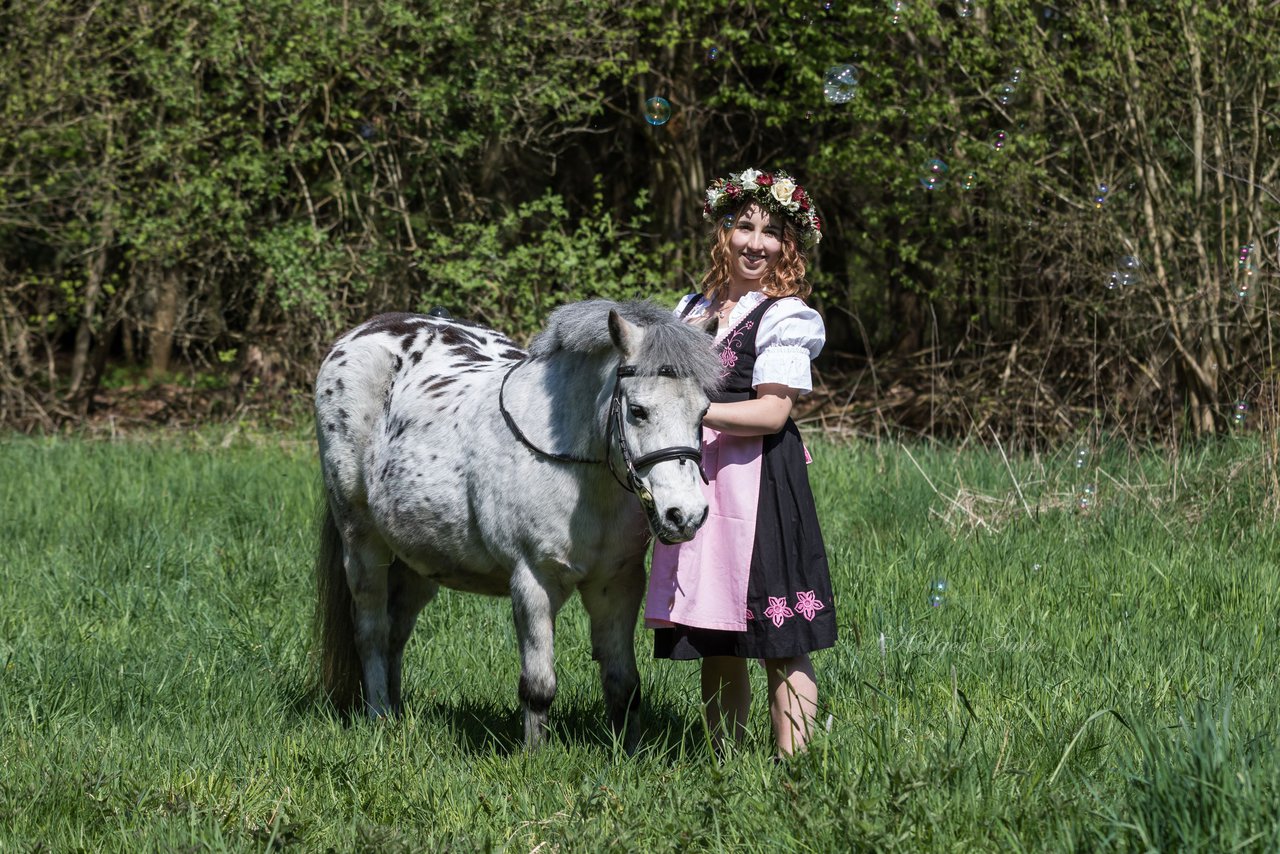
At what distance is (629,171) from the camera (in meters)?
14.4

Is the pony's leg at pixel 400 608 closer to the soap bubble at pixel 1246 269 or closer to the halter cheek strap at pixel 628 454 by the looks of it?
the halter cheek strap at pixel 628 454

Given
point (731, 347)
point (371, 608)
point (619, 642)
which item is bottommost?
point (371, 608)

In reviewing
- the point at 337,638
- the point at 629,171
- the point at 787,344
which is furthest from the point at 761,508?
the point at 629,171

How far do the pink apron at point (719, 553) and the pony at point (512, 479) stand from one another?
8.4 inches

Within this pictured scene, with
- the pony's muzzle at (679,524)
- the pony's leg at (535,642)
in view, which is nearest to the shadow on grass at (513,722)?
the pony's leg at (535,642)

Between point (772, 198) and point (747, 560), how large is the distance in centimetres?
111

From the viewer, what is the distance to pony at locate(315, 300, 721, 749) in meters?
3.65

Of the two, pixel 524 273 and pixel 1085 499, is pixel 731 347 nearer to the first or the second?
Answer: pixel 1085 499

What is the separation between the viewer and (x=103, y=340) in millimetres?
13453

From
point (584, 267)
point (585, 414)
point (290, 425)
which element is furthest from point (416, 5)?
point (585, 414)

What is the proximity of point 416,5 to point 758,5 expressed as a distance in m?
3.11

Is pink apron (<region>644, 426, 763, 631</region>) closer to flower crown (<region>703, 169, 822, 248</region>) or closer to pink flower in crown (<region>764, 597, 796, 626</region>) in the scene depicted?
pink flower in crown (<region>764, 597, 796, 626</region>)

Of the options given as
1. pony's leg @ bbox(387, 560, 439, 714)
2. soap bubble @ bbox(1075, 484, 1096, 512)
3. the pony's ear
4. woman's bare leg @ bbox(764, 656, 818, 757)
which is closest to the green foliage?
soap bubble @ bbox(1075, 484, 1096, 512)

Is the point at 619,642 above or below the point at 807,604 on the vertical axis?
below
